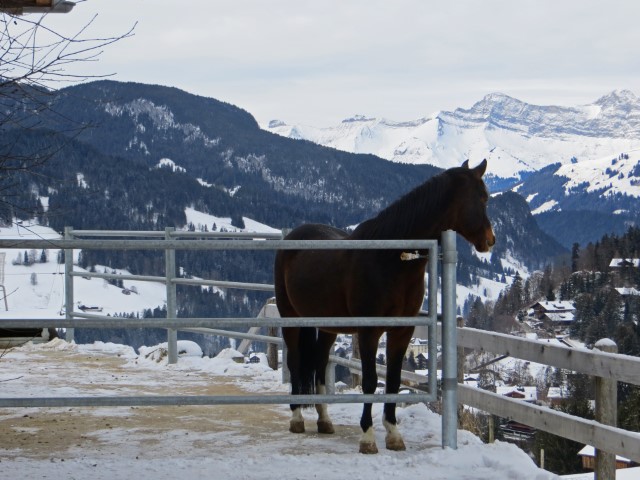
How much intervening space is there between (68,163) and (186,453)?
127271 millimetres

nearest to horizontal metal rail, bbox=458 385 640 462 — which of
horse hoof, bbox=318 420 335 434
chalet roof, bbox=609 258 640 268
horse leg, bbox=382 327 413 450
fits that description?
horse leg, bbox=382 327 413 450

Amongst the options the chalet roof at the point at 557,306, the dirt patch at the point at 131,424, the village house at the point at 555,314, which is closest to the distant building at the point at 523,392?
the village house at the point at 555,314

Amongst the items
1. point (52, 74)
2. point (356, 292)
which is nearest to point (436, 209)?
point (356, 292)

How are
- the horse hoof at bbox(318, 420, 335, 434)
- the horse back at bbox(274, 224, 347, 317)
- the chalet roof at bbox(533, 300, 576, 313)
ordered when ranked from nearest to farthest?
the horse back at bbox(274, 224, 347, 317) < the horse hoof at bbox(318, 420, 335, 434) < the chalet roof at bbox(533, 300, 576, 313)

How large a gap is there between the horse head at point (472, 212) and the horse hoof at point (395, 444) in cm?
122

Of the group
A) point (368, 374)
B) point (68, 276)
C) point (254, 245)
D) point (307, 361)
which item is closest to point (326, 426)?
point (307, 361)

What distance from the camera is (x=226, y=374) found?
9.40 meters

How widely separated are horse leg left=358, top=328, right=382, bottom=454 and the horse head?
0.81 meters

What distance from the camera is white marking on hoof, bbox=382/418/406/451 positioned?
5.25 metres

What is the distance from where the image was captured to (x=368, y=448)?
5.15m

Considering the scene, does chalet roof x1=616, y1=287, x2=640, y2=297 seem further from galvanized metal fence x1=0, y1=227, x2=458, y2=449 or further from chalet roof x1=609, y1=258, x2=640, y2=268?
galvanized metal fence x1=0, y1=227, x2=458, y2=449

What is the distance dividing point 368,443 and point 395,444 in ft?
0.61

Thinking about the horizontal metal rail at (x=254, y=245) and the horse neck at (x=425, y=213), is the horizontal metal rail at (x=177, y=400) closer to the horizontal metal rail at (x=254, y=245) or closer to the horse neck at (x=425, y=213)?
the horizontal metal rail at (x=254, y=245)

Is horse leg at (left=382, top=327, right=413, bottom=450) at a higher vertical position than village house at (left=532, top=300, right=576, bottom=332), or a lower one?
higher
